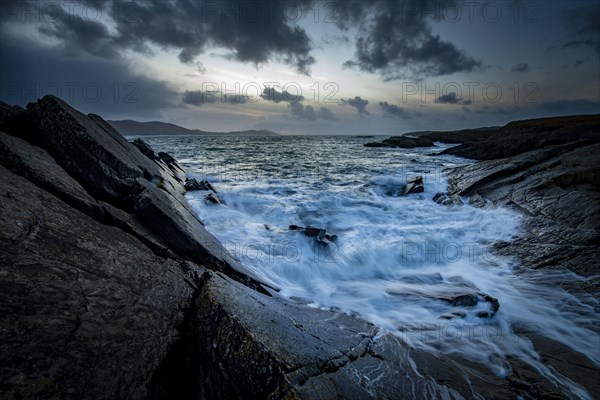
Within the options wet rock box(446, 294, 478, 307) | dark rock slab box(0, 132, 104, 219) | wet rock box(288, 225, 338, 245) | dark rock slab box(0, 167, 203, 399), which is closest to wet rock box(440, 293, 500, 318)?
wet rock box(446, 294, 478, 307)

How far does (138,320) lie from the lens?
2.59 meters

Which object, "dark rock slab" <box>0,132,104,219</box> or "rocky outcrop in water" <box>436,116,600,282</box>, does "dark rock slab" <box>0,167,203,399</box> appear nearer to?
"dark rock slab" <box>0,132,104,219</box>

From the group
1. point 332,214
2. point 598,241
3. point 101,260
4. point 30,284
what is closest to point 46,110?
point 101,260

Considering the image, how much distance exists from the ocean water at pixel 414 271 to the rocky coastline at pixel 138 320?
20.7 inches

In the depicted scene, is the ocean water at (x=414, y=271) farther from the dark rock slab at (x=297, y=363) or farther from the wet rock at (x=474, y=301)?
the dark rock slab at (x=297, y=363)

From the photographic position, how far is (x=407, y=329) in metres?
5.09

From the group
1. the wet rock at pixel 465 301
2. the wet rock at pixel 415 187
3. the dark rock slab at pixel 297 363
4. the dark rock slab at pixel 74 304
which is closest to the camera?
the dark rock slab at pixel 74 304

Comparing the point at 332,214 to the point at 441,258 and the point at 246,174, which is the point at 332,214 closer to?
the point at 441,258

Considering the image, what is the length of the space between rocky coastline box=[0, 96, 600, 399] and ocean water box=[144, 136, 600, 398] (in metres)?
0.52

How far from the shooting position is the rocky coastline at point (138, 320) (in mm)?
2104

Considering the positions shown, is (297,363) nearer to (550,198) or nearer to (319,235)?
(319,235)

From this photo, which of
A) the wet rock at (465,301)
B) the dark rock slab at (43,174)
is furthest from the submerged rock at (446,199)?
the dark rock slab at (43,174)

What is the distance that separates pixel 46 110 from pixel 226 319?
573cm

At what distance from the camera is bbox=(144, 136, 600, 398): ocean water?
196 inches
